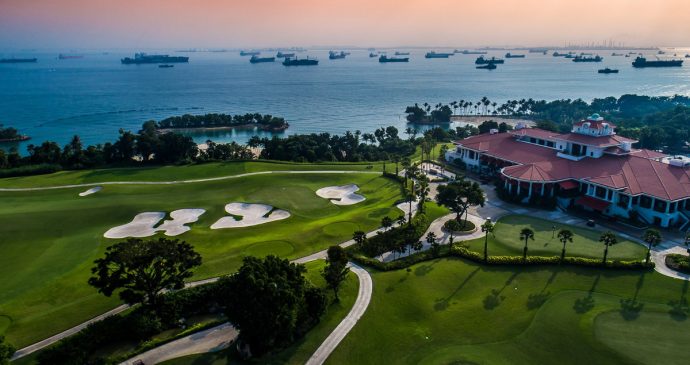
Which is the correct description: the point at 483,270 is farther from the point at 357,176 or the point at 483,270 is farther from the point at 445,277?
the point at 357,176

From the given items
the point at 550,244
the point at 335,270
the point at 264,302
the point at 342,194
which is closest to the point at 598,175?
the point at 550,244

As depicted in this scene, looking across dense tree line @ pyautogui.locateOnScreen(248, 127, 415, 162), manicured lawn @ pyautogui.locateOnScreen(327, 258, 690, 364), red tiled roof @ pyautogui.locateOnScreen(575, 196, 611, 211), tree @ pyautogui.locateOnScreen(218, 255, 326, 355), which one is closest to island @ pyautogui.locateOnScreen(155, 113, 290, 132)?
dense tree line @ pyautogui.locateOnScreen(248, 127, 415, 162)

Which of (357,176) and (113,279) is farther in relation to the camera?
(357,176)

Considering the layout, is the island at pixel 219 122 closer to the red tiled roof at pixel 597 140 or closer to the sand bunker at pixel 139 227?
the sand bunker at pixel 139 227

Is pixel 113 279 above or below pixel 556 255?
above

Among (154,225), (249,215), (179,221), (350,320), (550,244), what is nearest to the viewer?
(350,320)

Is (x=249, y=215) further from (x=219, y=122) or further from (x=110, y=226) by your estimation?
(x=219, y=122)

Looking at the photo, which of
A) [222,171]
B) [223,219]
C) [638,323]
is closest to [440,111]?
[222,171]
